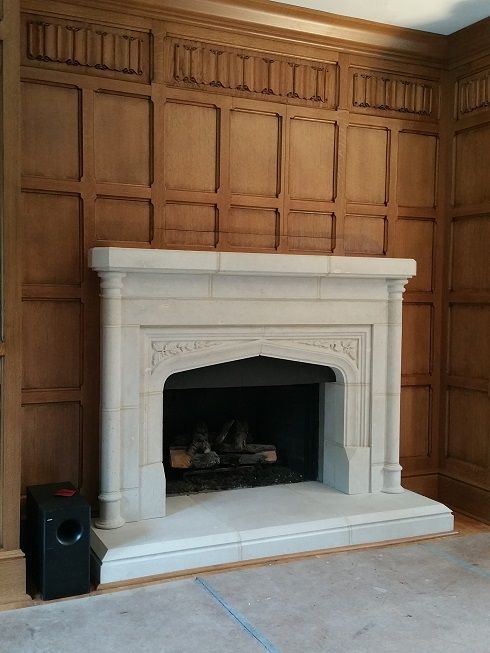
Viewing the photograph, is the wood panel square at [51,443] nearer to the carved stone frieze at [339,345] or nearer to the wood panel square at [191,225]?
the wood panel square at [191,225]

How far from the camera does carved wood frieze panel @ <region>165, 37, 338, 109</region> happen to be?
3826 mm

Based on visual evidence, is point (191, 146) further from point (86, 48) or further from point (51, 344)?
point (51, 344)

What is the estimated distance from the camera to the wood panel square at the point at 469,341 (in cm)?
427

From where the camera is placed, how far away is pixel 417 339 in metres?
4.54

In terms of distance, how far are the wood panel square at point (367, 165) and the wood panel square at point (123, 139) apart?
1192mm

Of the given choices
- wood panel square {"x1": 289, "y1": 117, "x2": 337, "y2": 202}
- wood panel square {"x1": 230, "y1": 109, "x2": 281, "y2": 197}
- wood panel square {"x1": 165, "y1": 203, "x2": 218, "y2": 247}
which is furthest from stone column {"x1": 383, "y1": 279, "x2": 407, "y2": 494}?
wood panel square {"x1": 165, "y1": 203, "x2": 218, "y2": 247}

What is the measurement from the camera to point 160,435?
147 inches

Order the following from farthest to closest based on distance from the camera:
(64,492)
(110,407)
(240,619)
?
1. (110,407)
2. (64,492)
3. (240,619)

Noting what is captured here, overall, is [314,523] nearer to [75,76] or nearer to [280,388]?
[280,388]

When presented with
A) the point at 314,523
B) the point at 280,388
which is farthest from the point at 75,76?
the point at 314,523

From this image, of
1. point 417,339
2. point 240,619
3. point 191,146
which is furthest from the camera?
point 417,339

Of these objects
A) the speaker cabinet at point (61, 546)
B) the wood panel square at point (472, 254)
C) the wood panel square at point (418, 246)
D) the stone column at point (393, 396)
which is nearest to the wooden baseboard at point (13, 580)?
the speaker cabinet at point (61, 546)

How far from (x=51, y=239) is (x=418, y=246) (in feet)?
7.17

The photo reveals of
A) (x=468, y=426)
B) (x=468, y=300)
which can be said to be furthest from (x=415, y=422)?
(x=468, y=300)
